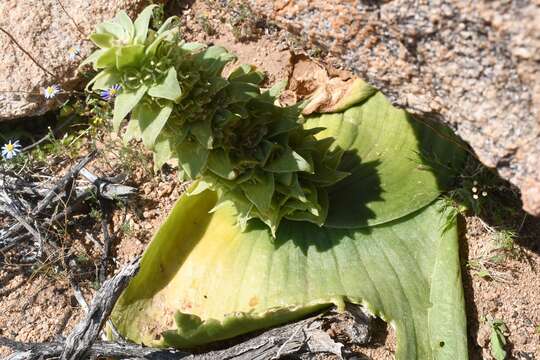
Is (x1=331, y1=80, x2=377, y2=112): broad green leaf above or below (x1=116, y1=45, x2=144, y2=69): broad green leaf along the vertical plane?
below

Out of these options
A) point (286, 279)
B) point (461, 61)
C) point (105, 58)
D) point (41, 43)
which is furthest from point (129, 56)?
point (41, 43)

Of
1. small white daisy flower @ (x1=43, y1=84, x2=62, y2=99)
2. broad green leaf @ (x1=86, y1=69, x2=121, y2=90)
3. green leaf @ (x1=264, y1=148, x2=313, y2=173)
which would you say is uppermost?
broad green leaf @ (x1=86, y1=69, x2=121, y2=90)

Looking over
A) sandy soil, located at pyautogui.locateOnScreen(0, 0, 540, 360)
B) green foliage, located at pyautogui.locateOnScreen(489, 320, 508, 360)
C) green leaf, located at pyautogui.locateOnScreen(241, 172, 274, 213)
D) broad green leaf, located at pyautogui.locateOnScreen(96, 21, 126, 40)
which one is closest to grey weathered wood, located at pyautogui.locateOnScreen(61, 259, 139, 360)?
sandy soil, located at pyautogui.locateOnScreen(0, 0, 540, 360)

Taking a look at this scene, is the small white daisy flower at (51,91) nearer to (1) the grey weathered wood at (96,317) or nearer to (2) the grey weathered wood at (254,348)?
(1) the grey weathered wood at (96,317)

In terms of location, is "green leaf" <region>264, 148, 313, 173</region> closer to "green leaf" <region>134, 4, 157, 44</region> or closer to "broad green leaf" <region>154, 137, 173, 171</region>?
"broad green leaf" <region>154, 137, 173, 171</region>

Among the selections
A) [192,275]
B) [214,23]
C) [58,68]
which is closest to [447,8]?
[192,275]

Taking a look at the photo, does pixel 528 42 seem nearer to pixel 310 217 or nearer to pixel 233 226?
pixel 310 217

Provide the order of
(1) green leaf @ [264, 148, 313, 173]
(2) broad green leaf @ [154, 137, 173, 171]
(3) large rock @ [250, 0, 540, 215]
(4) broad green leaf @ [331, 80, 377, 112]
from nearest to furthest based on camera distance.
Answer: (3) large rock @ [250, 0, 540, 215] → (2) broad green leaf @ [154, 137, 173, 171] → (1) green leaf @ [264, 148, 313, 173] → (4) broad green leaf @ [331, 80, 377, 112]
